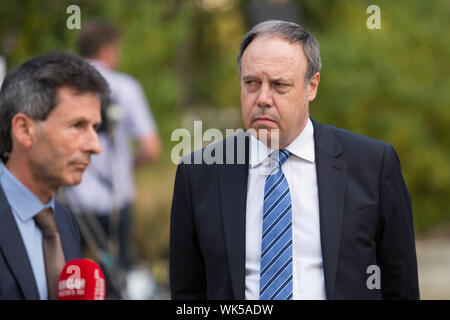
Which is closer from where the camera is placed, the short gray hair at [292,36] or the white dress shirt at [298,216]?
the white dress shirt at [298,216]

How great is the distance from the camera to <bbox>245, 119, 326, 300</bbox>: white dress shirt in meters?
3.33

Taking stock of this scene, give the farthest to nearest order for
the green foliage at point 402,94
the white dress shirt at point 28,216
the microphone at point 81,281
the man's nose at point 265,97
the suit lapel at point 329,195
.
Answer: the green foliage at point 402,94 < the man's nose at point 265,97 < the suit lapel at point 329,195 < the white dress shirt at point 28,216 < the microphone at point 81,281

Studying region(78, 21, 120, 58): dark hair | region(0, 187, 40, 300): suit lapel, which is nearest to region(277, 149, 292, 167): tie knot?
region(0, 187, 40, 300): suit lapel

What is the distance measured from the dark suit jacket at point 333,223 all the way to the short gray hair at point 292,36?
0.96ft

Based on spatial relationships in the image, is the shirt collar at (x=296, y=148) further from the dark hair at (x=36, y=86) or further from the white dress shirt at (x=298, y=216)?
the dark hair at (x=36, y=86)

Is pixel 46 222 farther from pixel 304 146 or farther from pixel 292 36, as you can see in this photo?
pixel 292 36

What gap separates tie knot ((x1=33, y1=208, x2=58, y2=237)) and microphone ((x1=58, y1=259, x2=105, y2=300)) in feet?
0.88

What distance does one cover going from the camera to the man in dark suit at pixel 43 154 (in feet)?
10.1

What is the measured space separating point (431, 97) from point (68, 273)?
31.2ft

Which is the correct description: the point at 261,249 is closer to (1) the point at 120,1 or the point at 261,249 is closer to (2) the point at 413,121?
(1) the point at 120,1

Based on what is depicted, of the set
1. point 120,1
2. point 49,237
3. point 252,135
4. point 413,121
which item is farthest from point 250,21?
point 49,237

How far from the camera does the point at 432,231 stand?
1247 centimetres

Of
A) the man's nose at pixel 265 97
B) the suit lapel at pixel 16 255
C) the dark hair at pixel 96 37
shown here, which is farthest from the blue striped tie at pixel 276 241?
the dark hair at pixel 96 37
